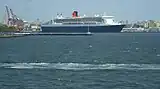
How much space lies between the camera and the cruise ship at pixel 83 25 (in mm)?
158462

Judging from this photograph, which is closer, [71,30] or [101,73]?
[101,73]

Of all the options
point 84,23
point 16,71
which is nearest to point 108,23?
point 84,23

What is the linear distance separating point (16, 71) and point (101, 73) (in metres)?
6.30

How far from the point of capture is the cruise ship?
15846 centimetres

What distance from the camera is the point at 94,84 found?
24.2 m

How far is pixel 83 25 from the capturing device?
159500mm

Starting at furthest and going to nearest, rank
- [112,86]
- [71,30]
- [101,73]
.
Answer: [71,30]
[101,73]
[112,86]

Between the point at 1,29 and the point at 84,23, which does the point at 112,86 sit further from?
the point at 1,29

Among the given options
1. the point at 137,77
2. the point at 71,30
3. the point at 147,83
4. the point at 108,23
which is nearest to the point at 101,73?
the point at 137,77

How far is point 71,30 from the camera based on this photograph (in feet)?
518

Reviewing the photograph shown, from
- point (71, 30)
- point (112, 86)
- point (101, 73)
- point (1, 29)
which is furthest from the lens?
point (1, 29)

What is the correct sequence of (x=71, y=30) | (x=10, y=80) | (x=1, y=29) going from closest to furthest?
1. (x=10, y=80)
2. (x=71, y=30)
3. (x=1, y=29)

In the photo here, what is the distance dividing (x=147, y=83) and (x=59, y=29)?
137884 millimetres

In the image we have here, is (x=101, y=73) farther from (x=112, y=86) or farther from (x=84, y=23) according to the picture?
(x=84, y=23)
